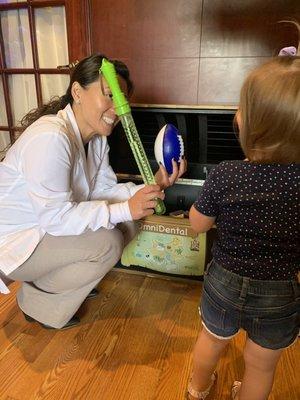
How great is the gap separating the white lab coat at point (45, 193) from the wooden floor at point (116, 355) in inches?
11.7

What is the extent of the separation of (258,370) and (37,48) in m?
1.94

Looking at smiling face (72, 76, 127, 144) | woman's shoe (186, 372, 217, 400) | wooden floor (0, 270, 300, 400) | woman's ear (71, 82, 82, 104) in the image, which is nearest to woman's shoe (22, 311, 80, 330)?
wooden floor (0, 270, 300, 400)

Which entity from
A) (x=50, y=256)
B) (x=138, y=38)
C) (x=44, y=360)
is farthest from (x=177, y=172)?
(x=138, y=38)

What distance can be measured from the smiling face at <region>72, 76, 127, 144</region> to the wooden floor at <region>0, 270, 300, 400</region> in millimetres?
721

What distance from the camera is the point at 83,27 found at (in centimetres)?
161

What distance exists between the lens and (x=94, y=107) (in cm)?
102

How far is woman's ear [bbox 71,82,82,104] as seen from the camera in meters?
1.03

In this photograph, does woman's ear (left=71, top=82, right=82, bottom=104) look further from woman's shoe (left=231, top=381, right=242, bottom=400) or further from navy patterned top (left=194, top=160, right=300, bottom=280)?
woman's shoe (left=231, top=381, right=242, bottom=400)

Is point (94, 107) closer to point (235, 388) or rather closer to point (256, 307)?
point (256, 307)

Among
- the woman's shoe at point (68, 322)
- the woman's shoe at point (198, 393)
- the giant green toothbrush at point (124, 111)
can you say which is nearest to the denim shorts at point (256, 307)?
the woman's shoe at point (198, 393)

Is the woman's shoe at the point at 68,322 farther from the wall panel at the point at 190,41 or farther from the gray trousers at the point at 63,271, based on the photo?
the wall panel at the point at 190,41

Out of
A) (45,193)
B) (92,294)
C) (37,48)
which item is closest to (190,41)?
(37,48)

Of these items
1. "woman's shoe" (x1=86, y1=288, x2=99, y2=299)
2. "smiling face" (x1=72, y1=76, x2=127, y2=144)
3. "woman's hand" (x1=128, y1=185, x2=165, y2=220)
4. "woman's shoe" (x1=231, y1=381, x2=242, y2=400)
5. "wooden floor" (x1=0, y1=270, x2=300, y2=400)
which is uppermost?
"smiling face" (x1=72, y1=76, x2=127, y2=144)

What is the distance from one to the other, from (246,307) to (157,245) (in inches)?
27.0
